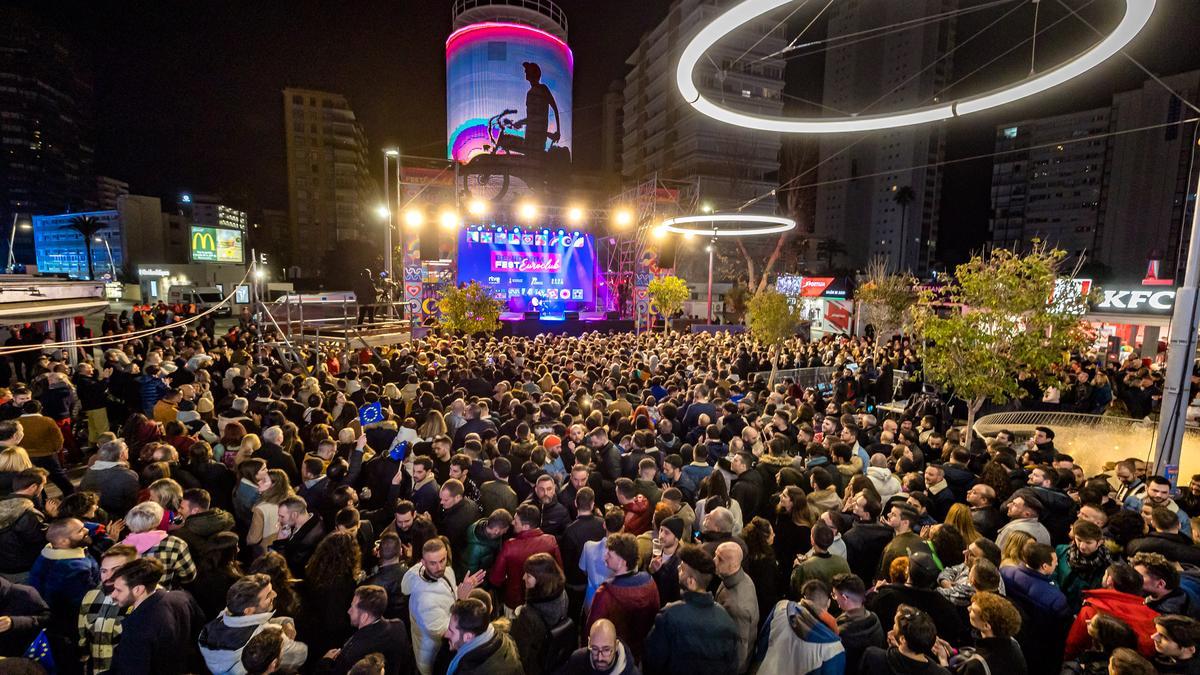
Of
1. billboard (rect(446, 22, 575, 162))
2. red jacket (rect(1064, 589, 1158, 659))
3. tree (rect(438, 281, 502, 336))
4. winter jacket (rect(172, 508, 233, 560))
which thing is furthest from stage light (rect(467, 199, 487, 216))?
red jacket (rect(1064, 589, 1158, 659))

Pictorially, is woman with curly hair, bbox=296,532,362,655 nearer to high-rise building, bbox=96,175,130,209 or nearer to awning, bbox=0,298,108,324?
awning, bbox=0,298,108,324

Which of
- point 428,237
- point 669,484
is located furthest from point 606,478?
point 428,237

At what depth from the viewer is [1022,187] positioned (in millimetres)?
72625

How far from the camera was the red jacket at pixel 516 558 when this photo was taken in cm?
365

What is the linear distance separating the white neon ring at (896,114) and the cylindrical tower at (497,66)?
26832 mm

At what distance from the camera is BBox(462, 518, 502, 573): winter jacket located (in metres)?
3.91

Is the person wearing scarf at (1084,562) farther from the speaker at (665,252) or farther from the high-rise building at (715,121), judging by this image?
the high-rise building at (715,121)

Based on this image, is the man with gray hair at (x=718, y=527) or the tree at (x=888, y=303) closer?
the man with gray hair at (x=718, y=527)

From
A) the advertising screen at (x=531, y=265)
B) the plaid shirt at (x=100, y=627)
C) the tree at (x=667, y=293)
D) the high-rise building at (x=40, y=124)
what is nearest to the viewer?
the plaid shirt at (x=100, y=627)

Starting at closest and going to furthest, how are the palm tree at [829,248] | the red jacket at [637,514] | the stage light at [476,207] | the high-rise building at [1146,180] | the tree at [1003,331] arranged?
the red jacket at [637,514]
the tree at [1003,331]
the stage light at [476,207]
the high-rise building at [1146,180]
the palm tree at [829,248]

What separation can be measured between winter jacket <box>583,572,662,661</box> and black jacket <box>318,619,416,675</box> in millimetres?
1107

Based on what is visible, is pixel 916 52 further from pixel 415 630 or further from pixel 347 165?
pixel 415 630

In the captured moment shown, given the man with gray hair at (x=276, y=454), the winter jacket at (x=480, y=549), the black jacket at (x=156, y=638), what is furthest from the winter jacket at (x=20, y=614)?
the winter jacket at (x=480, y=549)

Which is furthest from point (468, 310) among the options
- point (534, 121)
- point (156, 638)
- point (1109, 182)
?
point (1109, 182)
